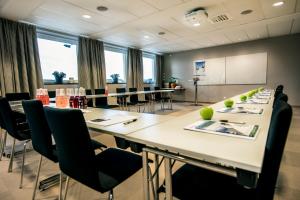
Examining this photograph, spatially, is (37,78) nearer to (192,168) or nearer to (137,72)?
(137,72)

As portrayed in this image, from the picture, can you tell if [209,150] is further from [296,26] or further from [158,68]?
[158,68]

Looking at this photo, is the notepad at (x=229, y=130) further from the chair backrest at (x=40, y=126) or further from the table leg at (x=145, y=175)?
the chair backrest at (x=40, y=126)

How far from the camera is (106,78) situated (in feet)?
21.2

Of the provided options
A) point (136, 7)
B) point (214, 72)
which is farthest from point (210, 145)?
point (214, 72)

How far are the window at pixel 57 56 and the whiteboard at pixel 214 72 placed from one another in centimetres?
553

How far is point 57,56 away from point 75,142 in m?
5.15

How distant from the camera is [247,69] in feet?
22.4

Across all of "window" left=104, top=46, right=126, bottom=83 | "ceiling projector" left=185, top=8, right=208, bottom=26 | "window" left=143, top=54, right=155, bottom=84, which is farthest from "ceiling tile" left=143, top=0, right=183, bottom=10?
"window" left=143, top=54, right=155, bottom=84

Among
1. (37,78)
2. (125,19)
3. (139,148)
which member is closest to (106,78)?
(37,78)

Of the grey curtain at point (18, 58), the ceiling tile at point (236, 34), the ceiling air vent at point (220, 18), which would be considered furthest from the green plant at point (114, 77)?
the ceiling tile at point (236, 34)

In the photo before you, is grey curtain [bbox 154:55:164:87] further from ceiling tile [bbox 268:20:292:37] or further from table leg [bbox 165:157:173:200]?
table leg [bbox 165:157:173:200]

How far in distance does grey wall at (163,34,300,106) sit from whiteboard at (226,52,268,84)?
16cm

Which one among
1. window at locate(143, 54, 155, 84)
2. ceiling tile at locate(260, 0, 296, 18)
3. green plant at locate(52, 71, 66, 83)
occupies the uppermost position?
ceiling tile at locate(260, 0, 296, 18)

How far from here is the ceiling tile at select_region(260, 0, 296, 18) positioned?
3437 mm
